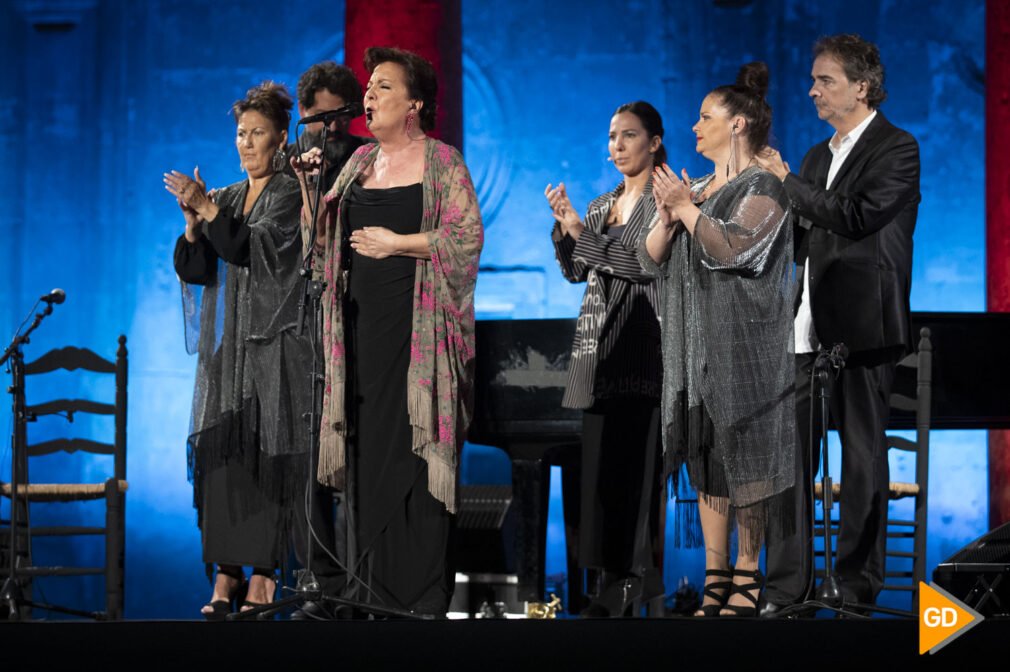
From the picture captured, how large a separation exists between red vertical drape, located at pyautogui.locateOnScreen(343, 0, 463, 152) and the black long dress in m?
2.52

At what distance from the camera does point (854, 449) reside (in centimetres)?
329

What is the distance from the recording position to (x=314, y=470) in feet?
10.6

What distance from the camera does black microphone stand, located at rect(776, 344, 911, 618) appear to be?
2814 mm

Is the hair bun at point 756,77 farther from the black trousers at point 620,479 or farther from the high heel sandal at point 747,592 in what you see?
the high heel sandal at point 747,592

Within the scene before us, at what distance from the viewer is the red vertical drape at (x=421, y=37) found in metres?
5.77

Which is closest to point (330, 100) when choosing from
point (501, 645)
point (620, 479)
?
point (620, 479)

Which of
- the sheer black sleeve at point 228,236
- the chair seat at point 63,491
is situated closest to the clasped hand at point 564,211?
the sheer black sleeve at point 228,236

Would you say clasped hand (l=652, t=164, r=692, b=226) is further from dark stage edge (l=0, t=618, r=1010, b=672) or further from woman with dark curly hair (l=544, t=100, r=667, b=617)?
dark stage edge (l=0, t=618, r=1010, b=672)

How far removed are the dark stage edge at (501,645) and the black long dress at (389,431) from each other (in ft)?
2.71

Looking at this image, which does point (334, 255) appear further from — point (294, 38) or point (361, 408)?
point (294, 38)

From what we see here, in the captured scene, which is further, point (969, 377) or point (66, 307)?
point (66, 307)

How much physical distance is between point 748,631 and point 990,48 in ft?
15.7

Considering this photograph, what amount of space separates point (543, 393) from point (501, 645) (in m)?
1.99

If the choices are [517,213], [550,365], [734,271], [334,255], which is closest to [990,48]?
[517,213]
